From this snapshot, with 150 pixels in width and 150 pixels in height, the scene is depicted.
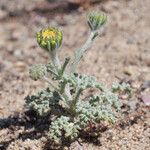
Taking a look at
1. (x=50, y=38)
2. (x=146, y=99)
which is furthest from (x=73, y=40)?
(x=50, y=38)

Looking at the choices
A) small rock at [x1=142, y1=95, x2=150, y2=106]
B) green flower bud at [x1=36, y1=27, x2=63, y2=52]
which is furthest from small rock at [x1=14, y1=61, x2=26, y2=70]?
green flower bud at [x1=36, y1=27, x2=63, y2=52]

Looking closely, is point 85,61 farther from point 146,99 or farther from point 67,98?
point 67,98

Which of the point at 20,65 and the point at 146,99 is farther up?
the point at 20,65

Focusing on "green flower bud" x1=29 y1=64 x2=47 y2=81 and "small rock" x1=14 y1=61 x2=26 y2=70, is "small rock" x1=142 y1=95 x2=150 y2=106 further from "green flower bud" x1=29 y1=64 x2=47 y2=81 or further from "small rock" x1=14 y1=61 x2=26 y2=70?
"small rock" x1=14 y1=61 x2=26 y2=70

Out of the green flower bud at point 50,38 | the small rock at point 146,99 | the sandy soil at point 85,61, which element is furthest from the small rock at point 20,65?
the green flower bud at point 50,38

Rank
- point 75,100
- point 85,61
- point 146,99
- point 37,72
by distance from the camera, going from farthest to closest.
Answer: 1. point 85,61
2. point 146,99
3. point 75,100
4. point 37,72

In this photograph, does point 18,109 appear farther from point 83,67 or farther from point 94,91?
point 83,67

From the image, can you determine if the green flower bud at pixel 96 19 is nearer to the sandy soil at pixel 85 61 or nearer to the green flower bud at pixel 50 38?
the green flower bud at pixel 50 38
